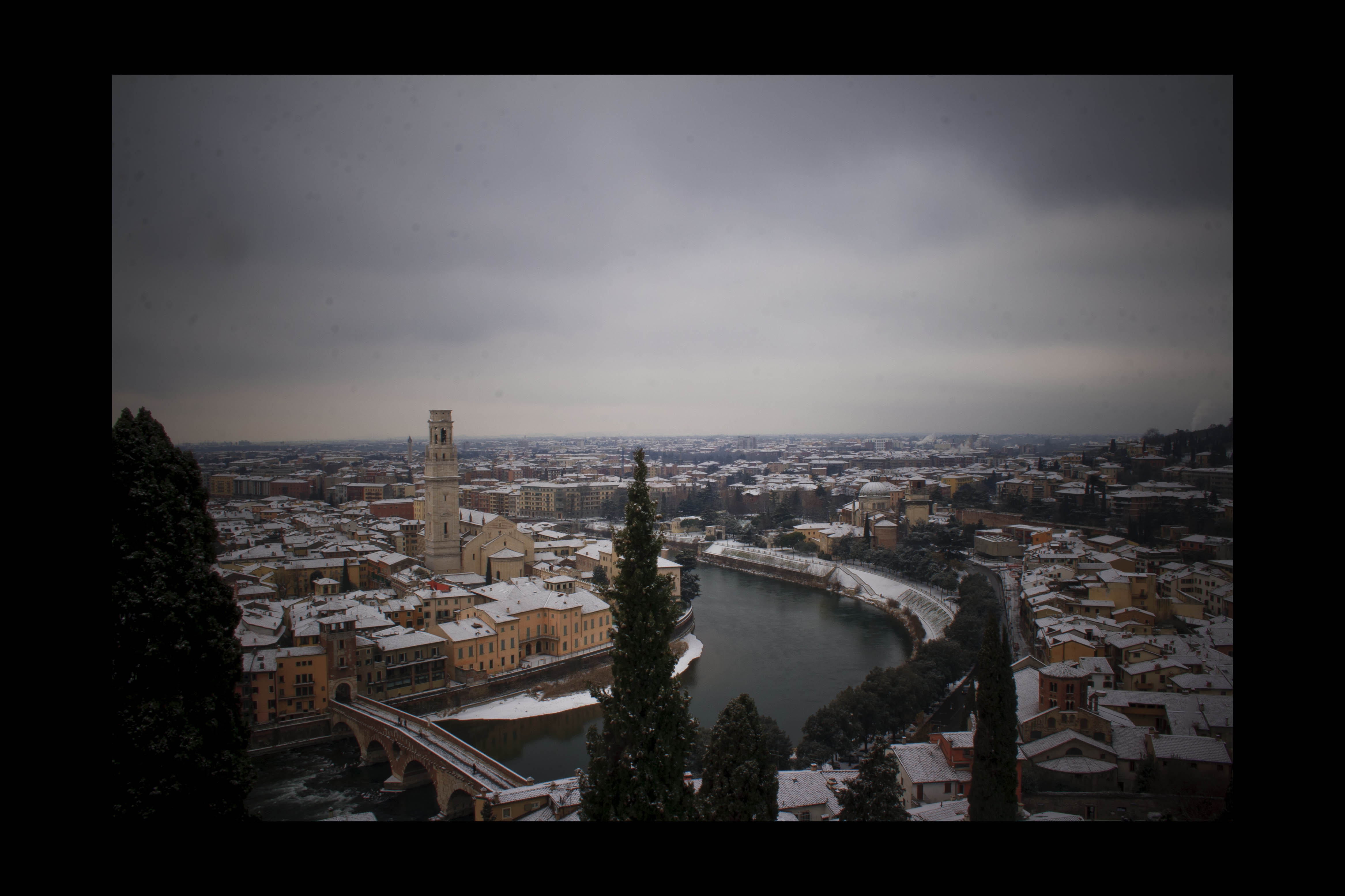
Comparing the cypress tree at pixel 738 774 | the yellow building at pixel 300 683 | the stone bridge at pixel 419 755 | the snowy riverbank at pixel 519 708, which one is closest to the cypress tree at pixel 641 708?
the cypress tree at pixel 738 774

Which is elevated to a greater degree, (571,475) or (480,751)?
(571,475)

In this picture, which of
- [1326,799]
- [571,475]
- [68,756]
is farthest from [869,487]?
[68,756]

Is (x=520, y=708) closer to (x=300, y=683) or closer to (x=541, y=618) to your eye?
(x=541, y=618)

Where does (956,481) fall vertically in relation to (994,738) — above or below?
above

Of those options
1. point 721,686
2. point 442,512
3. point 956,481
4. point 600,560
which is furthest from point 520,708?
point 956,481

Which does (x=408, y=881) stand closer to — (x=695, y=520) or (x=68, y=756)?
(x=68, y=756)

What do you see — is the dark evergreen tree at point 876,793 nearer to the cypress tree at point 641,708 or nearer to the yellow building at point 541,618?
the cypress tree at point 641,708

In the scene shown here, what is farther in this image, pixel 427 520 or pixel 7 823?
pixel 427 520

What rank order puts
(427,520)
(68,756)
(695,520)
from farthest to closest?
(695,520) < (427,520) < (68,756)
